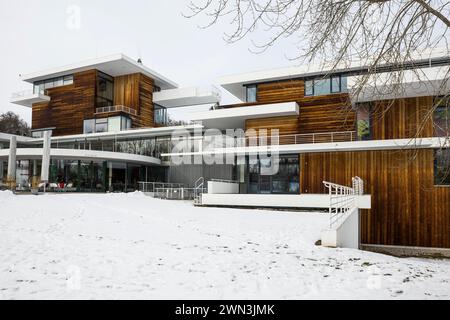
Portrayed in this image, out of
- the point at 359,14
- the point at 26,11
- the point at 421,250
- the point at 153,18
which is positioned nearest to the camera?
the point at 359,14

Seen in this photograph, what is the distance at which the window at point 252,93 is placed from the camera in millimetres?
21017

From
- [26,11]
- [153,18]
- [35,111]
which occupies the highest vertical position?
[35,111]

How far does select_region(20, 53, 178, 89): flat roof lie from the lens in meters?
29.5

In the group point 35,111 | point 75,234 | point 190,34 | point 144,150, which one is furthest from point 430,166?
point 35,111

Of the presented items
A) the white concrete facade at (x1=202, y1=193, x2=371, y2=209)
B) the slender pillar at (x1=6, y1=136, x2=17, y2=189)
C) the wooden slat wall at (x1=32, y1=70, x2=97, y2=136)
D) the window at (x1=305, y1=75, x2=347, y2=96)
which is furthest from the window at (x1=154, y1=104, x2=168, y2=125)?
the window at (x1=305, y1=75, x2=347, y2=96)

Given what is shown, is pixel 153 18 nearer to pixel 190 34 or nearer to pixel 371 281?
pixel 190 34

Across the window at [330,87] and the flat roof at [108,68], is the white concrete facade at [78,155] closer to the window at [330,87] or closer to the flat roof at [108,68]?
the flat roof at [108,68]

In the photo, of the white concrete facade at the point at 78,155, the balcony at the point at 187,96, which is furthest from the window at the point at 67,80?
the white concrete facade at the point at 78,155

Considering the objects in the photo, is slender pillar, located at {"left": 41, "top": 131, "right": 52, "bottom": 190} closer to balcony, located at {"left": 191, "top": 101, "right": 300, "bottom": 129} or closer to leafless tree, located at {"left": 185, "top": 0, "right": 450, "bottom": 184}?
balcony, located at {"left": 191, "top": 101, "right": 300, "bottom": 129}

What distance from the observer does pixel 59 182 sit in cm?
2759

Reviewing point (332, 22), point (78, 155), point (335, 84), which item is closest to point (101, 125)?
point (78, 155)

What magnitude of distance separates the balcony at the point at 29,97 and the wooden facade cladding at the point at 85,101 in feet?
2.22

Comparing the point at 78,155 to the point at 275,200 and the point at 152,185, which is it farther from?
the point at 275,200

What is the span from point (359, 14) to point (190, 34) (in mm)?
3170
